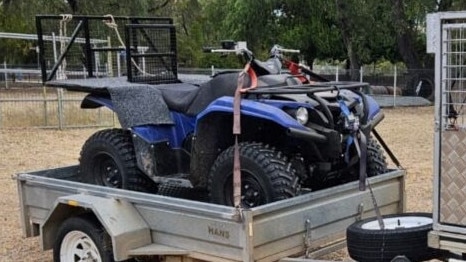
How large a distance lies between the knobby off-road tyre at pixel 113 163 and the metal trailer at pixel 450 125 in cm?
268

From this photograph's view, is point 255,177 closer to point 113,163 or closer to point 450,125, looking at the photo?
point 450,125

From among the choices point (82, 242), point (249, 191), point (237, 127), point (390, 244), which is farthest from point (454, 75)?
point (82, 242)

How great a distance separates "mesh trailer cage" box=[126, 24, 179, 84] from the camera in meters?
6.02

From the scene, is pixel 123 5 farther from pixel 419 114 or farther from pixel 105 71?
pixel 105 71

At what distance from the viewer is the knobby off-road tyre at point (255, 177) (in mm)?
4547

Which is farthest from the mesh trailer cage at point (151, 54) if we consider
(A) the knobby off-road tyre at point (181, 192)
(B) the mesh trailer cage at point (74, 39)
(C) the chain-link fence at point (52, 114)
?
(C) the chain-link fence at point (52, 114)

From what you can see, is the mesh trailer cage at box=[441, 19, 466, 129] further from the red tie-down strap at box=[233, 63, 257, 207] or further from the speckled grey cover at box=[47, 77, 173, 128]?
the speckled grey cover at box=[47, 77, 173, 128]

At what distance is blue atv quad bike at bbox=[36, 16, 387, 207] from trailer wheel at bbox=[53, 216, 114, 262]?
0.65 meters

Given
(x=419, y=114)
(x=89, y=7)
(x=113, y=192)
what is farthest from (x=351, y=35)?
(x=113, y=192)

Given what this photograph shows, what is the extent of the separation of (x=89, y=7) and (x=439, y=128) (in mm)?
29752

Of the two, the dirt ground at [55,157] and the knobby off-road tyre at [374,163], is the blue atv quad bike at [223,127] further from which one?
the dirt ground at [55,157]

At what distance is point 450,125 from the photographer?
3672 millimetres

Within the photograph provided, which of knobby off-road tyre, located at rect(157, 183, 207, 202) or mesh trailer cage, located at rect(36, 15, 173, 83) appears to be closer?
knobby off-road tyre, located at rect(157, 183, 207, 202)

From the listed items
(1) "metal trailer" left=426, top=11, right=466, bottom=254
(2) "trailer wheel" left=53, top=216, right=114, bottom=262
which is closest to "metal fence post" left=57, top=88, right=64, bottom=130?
(2) "trailer wheel" left=53, top=216, right=114, bottom=262
